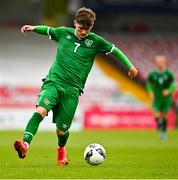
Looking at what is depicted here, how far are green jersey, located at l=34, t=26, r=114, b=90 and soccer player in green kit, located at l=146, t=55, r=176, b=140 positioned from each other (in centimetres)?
1112

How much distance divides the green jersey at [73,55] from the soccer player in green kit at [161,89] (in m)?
11.1

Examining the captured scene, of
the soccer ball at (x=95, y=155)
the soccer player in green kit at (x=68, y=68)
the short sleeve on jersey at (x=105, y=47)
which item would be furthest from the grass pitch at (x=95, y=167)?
the short sleeve on jersey at (x=105, y=47)

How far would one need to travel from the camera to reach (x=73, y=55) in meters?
13.3

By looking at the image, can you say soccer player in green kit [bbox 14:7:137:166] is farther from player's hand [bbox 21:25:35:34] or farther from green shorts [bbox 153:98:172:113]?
green shorts [bbox 153:98:172:113]

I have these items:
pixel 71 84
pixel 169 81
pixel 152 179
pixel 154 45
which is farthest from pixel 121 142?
pixel 154 45

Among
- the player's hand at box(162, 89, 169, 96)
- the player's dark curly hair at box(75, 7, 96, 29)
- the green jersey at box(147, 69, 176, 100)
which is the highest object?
the green jersey at box(147, 69, 176, 100)

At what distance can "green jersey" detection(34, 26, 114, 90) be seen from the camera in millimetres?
13180

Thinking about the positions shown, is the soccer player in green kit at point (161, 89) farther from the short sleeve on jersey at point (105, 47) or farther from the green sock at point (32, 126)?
the green sock at point (32, 126)

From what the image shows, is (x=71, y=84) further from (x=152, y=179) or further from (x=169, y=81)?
(x=169, y=81)

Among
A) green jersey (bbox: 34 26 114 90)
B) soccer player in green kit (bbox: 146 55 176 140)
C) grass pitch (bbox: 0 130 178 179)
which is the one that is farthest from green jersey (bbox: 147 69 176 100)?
green jersey (bbox: 34 26 114 90)

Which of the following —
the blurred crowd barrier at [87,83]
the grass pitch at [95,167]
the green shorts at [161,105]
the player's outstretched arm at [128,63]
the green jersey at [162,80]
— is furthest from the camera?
the blurred crowd barrier at [87,83]

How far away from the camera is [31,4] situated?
3812 centimetres

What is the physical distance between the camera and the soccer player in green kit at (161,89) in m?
24.6

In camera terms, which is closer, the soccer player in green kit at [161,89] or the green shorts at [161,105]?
the soccer player in green kit at [161,89]
